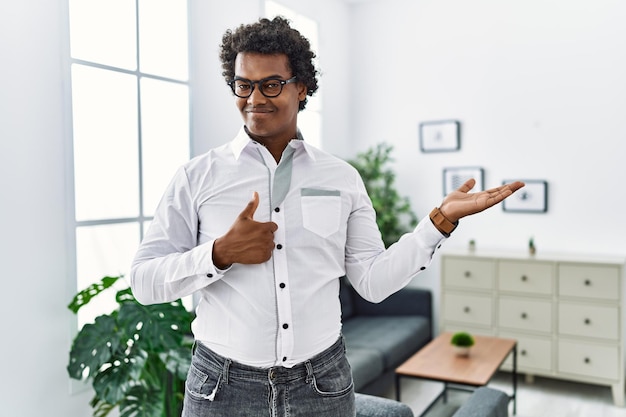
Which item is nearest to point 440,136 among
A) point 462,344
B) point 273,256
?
point 462,344

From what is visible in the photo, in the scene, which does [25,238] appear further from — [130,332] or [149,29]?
[149,29]

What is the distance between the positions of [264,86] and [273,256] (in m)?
0.39

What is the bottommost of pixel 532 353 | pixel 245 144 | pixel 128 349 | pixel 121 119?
pixel 532 353

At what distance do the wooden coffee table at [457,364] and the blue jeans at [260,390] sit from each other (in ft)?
6.16

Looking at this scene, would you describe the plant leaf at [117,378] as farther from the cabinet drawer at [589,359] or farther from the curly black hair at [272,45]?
the cabinet drawer at [589,359]

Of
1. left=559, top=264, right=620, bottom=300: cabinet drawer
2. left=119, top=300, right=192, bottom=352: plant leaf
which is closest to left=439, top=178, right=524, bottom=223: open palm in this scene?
left=119, top=300, right=192, bottom=352: plant leaf

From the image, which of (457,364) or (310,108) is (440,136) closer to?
(310,108)

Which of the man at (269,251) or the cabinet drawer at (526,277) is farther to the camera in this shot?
the cabinet drawer at (526,277)

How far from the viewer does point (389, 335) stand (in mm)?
3896

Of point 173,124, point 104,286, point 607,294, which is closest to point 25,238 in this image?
point 104,286

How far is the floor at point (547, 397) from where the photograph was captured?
140 inches

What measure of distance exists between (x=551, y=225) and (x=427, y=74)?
1.58 metres

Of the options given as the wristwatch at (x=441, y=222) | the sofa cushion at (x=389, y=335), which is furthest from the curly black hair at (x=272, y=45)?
the sofa cushion at (x=389, y=335)

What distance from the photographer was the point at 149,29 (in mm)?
2941
